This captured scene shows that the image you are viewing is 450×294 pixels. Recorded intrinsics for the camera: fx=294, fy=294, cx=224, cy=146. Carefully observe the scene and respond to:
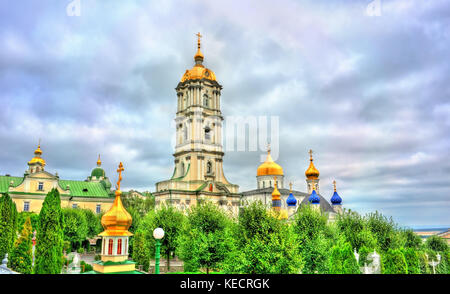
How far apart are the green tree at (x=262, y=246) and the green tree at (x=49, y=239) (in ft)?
40.6

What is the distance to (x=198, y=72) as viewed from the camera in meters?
63.8

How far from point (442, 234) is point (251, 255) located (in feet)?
145

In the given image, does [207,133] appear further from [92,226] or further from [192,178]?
[92,226]

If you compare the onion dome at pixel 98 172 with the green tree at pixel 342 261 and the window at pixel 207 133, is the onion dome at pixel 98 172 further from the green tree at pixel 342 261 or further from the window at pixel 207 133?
the green tree at pixel 342 261

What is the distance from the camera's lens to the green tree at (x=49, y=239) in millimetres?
21078

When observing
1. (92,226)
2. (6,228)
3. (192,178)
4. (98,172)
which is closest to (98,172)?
(98,172)

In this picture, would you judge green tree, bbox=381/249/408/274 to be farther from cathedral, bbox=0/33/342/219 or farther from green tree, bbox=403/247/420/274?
cathedral, bbox=0/33/342/219

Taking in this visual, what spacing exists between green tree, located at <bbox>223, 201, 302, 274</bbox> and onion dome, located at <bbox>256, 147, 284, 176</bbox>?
172 feet

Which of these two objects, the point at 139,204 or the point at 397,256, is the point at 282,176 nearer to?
the point at 139,204

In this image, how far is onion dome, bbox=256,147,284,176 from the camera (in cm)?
7331

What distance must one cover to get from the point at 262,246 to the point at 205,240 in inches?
292

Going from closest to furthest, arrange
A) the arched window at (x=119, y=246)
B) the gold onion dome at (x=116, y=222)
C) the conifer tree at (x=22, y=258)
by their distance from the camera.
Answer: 1. the arched window at (x=119, y=246)
2. the gold onion dome at (x=116, y=222)
3. the conifer tree at (x=22, y=258)

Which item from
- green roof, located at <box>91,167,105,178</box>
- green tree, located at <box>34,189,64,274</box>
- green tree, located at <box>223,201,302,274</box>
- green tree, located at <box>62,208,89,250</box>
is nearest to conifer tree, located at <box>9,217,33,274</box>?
green tree, located at <box>34,189,64,274</box>

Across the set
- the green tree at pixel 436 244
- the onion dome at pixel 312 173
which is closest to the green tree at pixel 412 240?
the green tree at pixel 436 244
